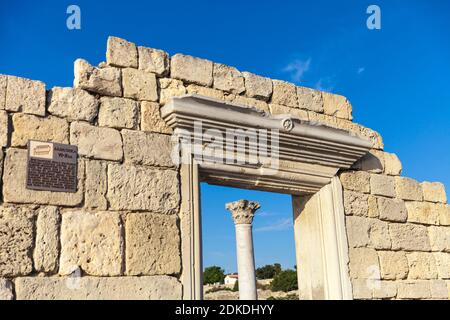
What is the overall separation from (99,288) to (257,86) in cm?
275

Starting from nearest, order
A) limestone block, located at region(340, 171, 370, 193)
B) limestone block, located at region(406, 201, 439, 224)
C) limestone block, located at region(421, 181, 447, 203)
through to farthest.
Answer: limestone block, located at region(340, 171, 370, 193) < limestone block, located at region(406, 201, 439, 224) < limestone block, located at region(421, 181, 447, 203)

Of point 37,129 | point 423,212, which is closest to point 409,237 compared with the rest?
point 423,212

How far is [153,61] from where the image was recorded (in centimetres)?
483

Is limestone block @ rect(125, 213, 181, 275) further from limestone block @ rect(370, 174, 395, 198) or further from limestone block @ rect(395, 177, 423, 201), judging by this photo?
limestone block @ rect(395, 177, 423, 201)

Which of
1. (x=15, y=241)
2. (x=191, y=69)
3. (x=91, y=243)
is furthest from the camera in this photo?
(x=191, y=69)

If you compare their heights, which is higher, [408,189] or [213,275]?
[213,275]

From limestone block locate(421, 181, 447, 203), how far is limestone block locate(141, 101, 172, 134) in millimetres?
3605

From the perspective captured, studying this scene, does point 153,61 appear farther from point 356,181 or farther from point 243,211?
point 243,211

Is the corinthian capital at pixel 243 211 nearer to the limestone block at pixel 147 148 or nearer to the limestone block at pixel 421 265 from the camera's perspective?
the limestone block at pixel 421 265

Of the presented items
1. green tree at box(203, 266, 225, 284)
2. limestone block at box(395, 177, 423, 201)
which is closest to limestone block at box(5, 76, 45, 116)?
limestone block at box(395, 177, 423, 201)

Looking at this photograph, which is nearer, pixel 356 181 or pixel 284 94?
pixel 284 94

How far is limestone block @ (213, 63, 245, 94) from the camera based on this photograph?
17.0 feet
